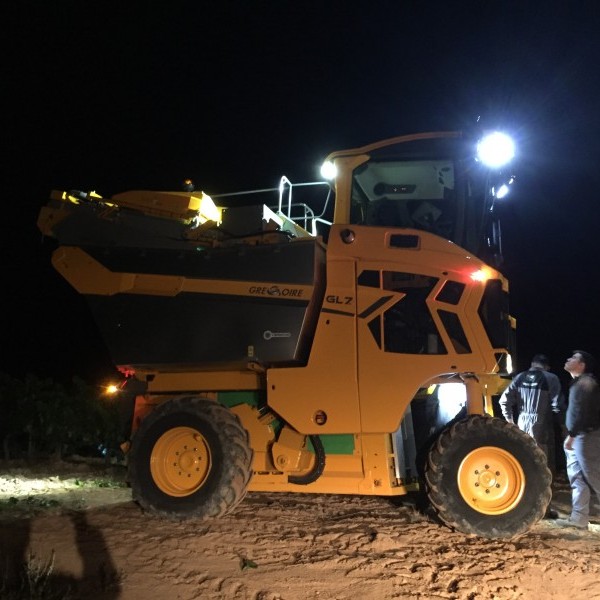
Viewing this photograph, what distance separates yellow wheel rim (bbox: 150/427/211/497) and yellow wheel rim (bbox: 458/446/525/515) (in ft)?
8.19

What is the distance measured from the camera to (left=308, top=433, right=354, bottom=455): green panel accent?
5477 mm

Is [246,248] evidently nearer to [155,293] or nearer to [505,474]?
[155,293]

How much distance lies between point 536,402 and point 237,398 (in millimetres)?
3713

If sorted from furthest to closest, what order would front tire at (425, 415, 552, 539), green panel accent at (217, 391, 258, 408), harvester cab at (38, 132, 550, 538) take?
1. green panel accent at (217, 391, 258, 408)
2. harvester cab at (38, 132, 550, 538)
3. front tire at (425, 415, 552, 539)

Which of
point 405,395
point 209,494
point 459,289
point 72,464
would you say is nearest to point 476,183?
point 459,289

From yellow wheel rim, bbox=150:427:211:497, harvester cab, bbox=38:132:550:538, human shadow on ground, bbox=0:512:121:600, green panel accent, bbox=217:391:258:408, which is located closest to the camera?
human shadow on ground, bbox=0:512:121:600

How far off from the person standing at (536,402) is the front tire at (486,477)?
210cm

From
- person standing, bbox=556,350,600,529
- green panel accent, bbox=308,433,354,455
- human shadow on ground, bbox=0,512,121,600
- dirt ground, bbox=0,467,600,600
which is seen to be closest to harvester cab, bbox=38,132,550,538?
green panel accent, bbox=308,433,354,455

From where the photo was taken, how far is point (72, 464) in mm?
9461

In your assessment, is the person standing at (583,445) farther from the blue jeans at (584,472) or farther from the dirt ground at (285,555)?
the dirt ground at (285,555)

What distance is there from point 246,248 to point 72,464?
5.90 meters

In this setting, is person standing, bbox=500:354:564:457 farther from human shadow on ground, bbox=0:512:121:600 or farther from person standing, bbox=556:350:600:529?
human shadow on ground, bbox=0:512:121:600

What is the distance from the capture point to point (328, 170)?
6219 mm

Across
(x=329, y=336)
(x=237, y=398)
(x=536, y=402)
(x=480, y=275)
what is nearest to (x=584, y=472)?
(x=536, y=402)
